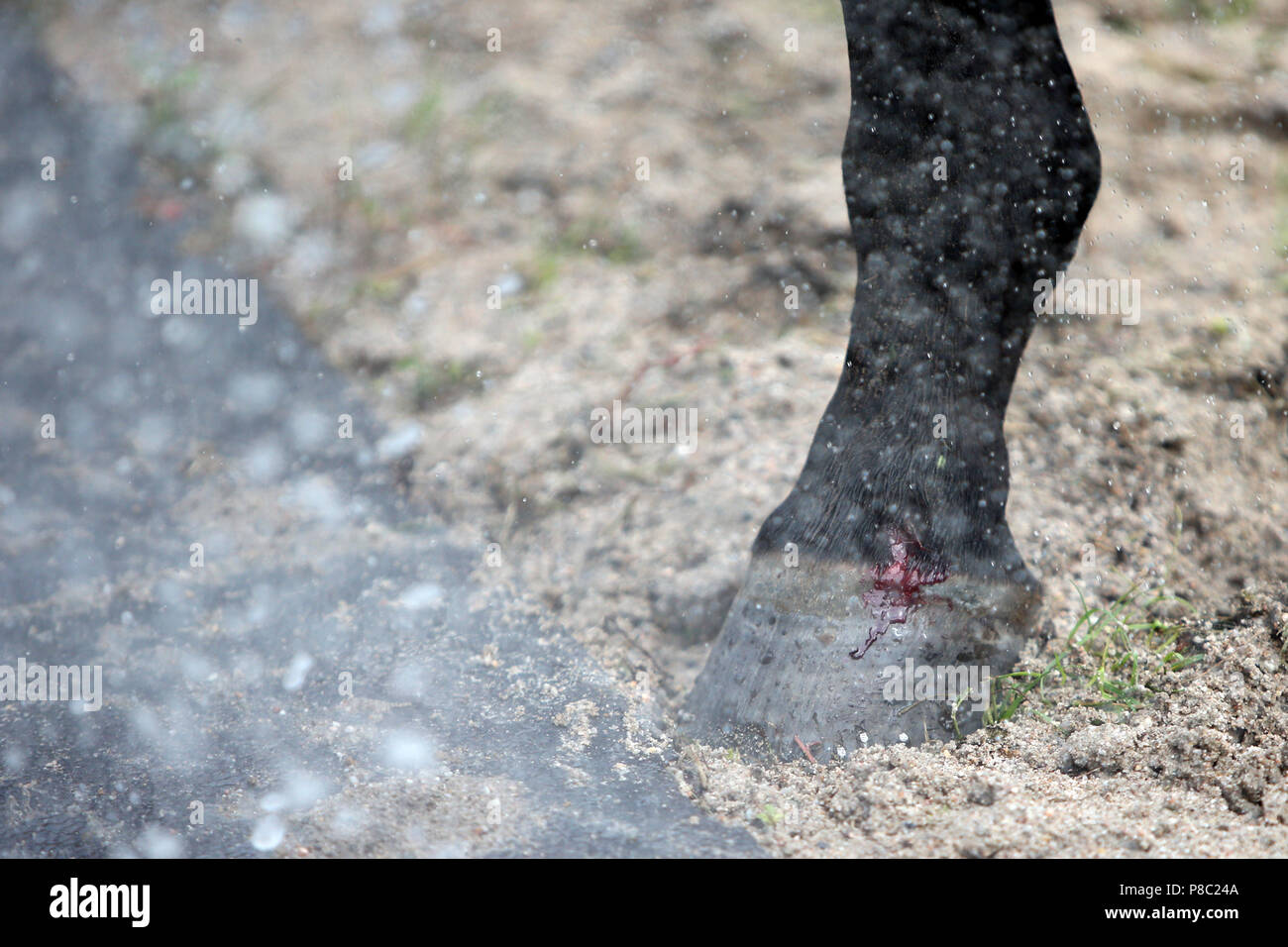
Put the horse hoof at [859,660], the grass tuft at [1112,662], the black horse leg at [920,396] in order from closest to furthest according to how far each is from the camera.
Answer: the black horse leg at [920,396], the horse hoof at [859,660], the grass tuft at [1112,662]

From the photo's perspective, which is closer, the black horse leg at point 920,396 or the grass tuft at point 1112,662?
the black horse leg at point 920,396

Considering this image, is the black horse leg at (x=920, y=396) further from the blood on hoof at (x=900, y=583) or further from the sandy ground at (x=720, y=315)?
the sandy ground at (x=720, y=315)

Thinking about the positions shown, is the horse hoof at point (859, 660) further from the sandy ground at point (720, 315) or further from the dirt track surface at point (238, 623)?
the dirt track surface at point (238, 623)

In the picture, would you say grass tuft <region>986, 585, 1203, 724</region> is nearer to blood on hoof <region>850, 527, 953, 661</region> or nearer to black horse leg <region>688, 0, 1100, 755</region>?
black horse leg <region>688, 0, 1100, 755</region>

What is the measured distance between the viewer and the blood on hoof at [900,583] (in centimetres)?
189

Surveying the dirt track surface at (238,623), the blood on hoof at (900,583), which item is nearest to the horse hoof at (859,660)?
the blood on hoof at (900,583)

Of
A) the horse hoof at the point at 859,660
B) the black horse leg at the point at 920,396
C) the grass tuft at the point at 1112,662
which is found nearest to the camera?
the black horse leg at the point at 920,396

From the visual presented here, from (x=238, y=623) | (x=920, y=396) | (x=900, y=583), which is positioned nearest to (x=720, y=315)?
(x=920, y=396)

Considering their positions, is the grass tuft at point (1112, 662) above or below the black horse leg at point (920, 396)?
below

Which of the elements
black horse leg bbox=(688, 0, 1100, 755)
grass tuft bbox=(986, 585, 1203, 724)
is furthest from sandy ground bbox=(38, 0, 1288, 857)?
black horse leg bbox=(688, 0, 1100, 755)

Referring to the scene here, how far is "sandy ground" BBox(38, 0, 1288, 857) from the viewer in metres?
1.85

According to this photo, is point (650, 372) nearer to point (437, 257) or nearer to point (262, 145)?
point (437, 257)

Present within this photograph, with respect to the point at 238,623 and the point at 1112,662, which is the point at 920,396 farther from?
the point at 238,623

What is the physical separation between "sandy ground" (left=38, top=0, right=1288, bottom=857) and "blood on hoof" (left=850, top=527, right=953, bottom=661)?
0.80ft
